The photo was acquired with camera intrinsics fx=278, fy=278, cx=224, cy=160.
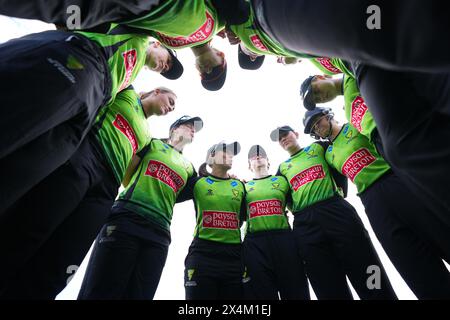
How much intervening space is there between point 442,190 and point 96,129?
1673 millimetres

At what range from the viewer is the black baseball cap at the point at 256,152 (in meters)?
3.43

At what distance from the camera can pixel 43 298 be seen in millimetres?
1337

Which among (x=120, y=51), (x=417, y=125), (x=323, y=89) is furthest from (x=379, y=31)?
(x=323, y=89)

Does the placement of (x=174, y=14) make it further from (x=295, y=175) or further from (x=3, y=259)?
(x=295, y=175)

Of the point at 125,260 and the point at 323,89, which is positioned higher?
the point at 323,89

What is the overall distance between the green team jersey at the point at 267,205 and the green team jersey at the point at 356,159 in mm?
547

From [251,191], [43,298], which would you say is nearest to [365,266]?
[251,191]

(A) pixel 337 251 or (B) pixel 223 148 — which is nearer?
(A) pixel 337 251

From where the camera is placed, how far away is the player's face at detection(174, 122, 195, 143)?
3.03 m

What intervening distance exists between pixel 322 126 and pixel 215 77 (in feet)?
3.96

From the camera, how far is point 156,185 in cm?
221

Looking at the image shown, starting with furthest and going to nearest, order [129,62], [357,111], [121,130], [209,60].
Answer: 1. [209,60]
2. [357,111]
3. [121,130]
4. [129,62]

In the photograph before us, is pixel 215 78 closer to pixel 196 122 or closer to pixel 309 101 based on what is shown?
pixel 196 122

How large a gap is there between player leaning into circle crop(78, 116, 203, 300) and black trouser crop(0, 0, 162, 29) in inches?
52.6
